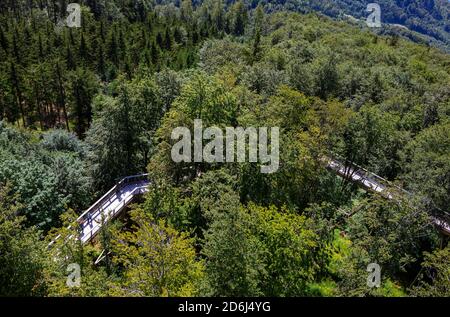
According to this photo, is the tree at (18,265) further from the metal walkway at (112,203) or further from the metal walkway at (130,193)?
the metal walkway at (112,203)

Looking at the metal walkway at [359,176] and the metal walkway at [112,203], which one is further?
the metal walkway at [359,176]

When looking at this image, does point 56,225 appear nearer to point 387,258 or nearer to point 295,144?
point 295,144

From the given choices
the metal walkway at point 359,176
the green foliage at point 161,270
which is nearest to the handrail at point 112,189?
the green foliage at point 161,270

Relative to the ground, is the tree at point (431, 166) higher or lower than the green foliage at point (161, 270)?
lower

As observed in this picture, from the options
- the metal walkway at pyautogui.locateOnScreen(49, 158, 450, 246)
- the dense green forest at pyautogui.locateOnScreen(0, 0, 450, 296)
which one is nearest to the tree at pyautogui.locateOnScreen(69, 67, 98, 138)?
the dense green forest at pyautogui.locateOnScreen(0, 0, 450, 296)

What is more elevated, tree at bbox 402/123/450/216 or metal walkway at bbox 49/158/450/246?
tree at bbox 402/123/450/216

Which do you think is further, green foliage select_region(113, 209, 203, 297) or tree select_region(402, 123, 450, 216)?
tree select_region(402, 123, 450, 216)

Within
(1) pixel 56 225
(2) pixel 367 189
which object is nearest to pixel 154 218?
(1) pixel 56 225

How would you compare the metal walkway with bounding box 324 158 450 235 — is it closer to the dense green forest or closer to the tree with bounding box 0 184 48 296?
the dense green forest

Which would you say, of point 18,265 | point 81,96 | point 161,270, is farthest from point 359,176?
point 81,96
